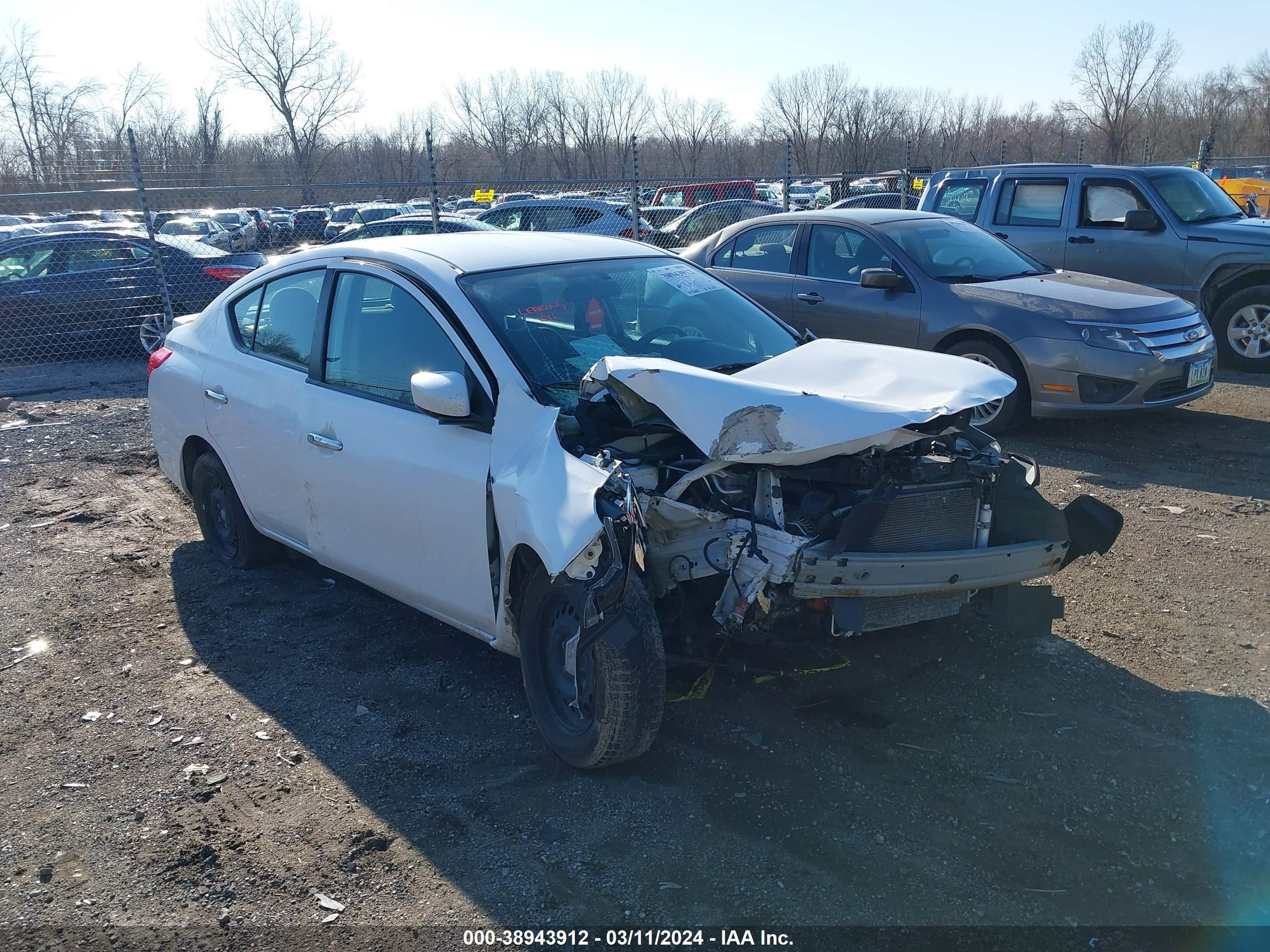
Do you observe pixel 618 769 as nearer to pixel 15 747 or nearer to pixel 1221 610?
pixel 15 747

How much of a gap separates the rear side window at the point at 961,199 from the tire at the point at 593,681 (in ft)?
29.1

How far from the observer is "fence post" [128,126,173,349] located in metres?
11.3

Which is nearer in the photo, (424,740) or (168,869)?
(168,869)

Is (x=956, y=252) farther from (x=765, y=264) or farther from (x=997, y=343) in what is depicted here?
(x=765, y=264)

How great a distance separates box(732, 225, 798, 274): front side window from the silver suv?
2834 mm

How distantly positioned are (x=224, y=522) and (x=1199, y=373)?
22.8 ft

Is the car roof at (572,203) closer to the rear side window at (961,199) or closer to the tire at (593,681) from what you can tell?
the rear side window at (961,199)

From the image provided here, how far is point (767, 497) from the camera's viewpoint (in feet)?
11.2

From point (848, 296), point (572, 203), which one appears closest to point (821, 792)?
point (848, 296)

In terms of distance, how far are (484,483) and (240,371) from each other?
211 cm

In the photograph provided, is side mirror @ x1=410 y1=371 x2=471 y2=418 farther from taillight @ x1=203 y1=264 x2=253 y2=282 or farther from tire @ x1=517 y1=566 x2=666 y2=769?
taillight @ x1=203 y1=264 x2=253 y2=282

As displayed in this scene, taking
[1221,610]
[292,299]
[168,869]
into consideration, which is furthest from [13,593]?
[1221,610]

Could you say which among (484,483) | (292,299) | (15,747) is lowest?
(15,747)

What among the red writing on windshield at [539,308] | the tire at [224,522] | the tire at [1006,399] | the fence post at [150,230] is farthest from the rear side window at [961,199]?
the fence post at [150,230]
